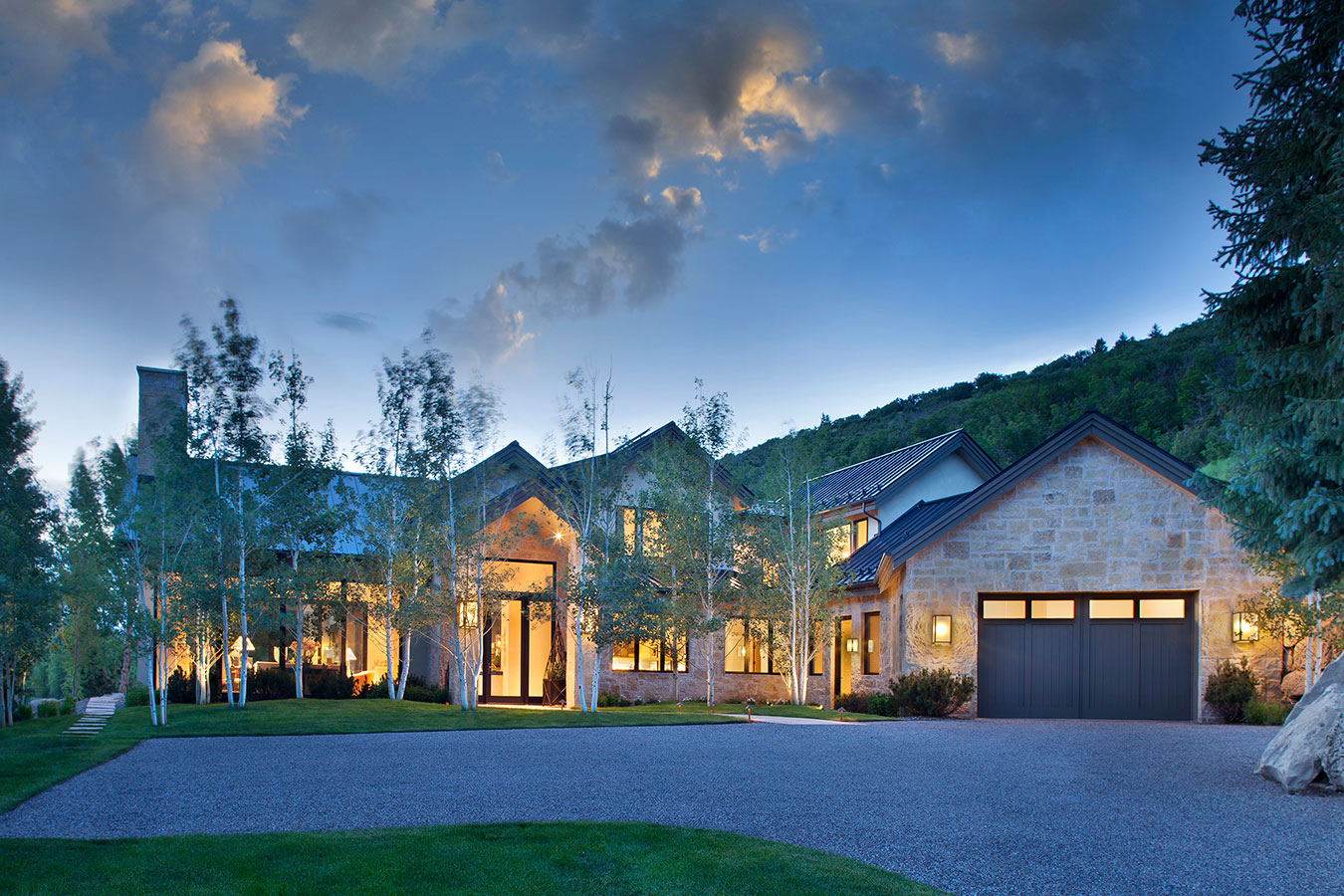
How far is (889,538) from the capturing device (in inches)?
870

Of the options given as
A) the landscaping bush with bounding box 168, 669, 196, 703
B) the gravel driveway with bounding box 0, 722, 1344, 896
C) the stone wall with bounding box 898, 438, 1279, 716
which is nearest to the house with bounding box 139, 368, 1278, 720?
the stone wall with bounding box 898, 438, 1279, 716

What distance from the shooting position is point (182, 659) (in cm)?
2183

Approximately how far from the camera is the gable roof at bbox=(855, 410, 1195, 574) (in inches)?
730

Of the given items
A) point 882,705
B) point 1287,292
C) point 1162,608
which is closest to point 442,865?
point 1287,292

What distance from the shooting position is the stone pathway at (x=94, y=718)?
595 inches

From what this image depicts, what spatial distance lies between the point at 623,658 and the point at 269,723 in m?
9.13

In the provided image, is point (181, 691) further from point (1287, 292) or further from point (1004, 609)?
point (1287, 292)

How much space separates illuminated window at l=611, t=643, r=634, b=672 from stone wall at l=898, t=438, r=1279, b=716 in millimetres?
6965

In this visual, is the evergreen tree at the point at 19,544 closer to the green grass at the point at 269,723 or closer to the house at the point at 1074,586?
the green grass at the point at 269,723

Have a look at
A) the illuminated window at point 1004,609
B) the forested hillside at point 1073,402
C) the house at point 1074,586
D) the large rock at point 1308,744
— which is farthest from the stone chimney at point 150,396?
the large rock at point 1308,744

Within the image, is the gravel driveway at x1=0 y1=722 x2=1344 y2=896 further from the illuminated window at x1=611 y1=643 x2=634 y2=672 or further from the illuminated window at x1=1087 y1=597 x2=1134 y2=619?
the illuminated window at x1=611 y1=643 x2=634 y2=672

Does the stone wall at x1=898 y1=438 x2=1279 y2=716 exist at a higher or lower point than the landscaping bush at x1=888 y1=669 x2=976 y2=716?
higher

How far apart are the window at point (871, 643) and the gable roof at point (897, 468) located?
11.3 ft

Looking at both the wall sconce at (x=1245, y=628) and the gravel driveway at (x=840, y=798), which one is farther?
the wall sconce at (x=1245, y=628)
